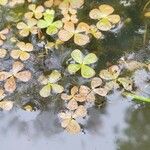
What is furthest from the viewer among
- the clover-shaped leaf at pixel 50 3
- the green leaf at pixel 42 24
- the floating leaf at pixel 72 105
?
the clover-shaped leaf at pixel 50 3

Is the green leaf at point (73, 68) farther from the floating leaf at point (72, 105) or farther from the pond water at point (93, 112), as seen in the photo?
the floating leaf at point (72, 105)

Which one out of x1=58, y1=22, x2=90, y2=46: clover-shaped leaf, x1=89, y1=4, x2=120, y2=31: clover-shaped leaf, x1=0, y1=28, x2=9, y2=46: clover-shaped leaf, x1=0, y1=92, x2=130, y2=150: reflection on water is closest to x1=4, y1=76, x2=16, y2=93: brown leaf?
x1=0, y1=92, x2=130, y2=150: reflection on water

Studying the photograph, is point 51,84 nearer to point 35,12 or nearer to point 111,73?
point 111,73

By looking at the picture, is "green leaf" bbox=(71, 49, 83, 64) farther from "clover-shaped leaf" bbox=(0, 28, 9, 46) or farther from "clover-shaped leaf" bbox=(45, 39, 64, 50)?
"clover-shaped leaf" bbox=(0, 28, 9, 46)

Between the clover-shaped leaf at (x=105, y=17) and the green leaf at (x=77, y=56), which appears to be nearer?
the green leaf at (x=77, y=56)

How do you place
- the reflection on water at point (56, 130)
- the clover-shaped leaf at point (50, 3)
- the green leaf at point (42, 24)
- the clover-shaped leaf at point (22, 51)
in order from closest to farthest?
the reflection on water at point (56, 130) → the clover-shaped leaf at point (22, 51) → the green leaf at point (42, 24) → the clover-shaped leaf at point (50, 3)

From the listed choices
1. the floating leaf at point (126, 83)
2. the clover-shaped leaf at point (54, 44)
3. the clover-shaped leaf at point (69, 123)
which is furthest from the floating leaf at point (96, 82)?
the clover-shaped leaf at point (54, 44)
